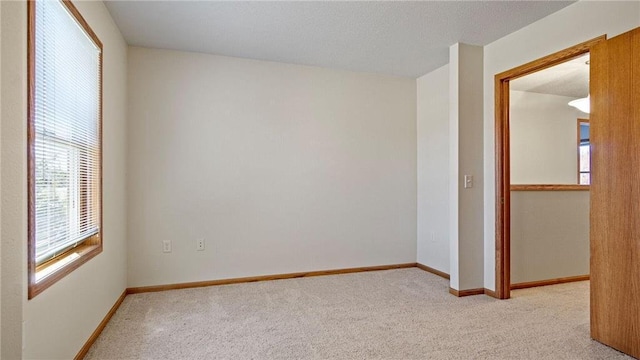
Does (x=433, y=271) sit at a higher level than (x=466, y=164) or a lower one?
lower

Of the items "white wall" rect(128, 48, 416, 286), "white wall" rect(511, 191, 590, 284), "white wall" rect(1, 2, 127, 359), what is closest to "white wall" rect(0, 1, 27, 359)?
"white wall" rect(1, 2, 127, 359)

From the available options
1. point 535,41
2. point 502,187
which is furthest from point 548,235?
point 535,41

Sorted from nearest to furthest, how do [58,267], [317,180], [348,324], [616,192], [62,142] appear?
[58,267], [62,142], [616,192], [348,324], [317,180]

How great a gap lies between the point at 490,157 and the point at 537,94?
189 centimetres

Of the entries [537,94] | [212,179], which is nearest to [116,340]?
[212,179]

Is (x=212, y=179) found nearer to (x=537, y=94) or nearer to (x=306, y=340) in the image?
(x=306, y=340)

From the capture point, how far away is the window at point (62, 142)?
5.06 ft

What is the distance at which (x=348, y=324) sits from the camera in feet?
8.36

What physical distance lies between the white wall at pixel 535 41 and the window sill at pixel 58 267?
10.0 ft

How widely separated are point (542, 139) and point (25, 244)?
4942mm

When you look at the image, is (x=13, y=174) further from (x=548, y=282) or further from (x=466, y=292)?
(x=548, y=282)

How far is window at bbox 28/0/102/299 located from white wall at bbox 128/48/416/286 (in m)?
0.96

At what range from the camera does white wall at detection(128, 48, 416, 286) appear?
11.0 ft

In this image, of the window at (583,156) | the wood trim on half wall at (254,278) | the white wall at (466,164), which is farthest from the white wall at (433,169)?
the window at (583,156)
